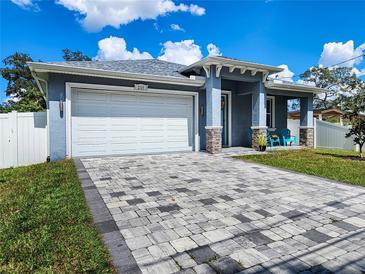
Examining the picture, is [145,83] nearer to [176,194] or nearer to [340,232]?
[176,194]

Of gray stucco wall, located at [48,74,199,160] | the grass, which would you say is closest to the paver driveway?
the grass

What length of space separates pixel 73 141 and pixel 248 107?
27.7 ft

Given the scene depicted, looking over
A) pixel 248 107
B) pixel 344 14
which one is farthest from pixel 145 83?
pixel 344 14

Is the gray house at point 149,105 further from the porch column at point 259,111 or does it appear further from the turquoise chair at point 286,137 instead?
the turquoise chair at point 286,137

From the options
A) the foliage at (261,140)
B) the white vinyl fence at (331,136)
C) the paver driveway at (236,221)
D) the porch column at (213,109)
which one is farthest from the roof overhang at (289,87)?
the paver driveway at (236,221)

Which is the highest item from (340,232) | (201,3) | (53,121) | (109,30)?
(109,30)

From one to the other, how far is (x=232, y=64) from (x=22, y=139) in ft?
26.4

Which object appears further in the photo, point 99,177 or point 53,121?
point 53,121

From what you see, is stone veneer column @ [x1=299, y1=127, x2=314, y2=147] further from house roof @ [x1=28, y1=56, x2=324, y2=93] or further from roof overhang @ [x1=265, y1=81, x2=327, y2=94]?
house roof @ [x1=28, y1=56, x2=324, y2=93]

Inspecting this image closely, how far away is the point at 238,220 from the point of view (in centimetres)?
310

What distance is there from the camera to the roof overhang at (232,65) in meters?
8.97

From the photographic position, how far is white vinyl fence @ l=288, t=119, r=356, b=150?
42.8ft

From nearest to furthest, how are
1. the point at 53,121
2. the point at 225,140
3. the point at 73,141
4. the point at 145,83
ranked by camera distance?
the point at 53,121 < the point at 73,141 < the point at 145,83 < the point at 225,140

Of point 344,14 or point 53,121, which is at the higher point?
point 344,14
